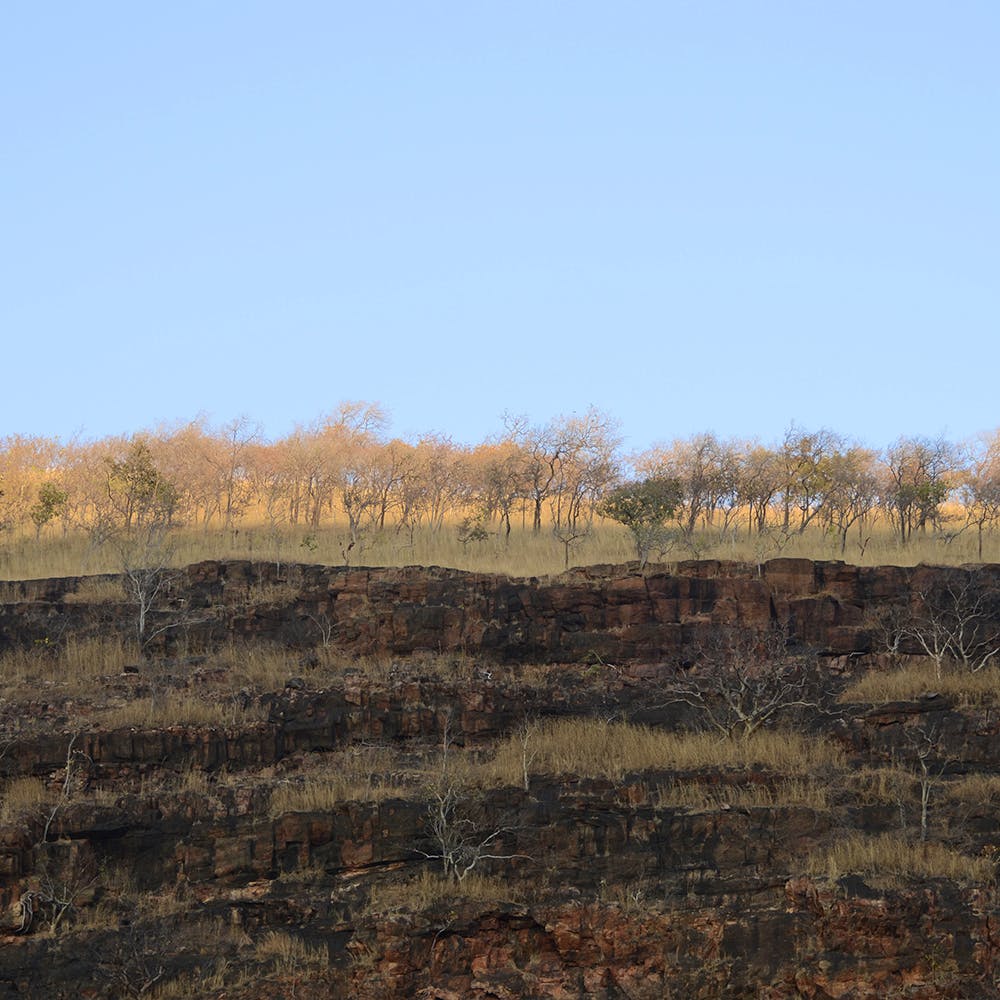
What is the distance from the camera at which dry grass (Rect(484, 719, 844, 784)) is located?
3008 cm

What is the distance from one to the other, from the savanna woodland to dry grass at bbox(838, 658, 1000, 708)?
3.8 inches

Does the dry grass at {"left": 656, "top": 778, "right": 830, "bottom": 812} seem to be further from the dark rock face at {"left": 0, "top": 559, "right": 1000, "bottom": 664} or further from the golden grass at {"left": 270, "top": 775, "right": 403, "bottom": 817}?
the dark rock face at {"left": 0, "top": 559, "right": 1000, "bottom": 664}

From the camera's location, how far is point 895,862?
26406mm

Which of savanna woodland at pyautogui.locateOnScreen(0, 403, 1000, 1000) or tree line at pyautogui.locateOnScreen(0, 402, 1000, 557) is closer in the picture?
savanna woodland at pyautogui.locateOnScreen(0, 403, 1000, 1000)

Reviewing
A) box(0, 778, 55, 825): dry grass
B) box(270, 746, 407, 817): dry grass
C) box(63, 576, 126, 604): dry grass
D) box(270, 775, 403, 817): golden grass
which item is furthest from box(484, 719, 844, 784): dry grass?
box(63, 576, 126, 604): dry grass

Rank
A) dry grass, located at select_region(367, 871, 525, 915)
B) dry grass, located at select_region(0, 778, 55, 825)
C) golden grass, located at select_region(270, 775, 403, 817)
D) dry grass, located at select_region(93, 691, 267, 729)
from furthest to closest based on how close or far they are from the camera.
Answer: dry grass, located at select_region(93, 691, 267, 729) → golden grass, located at select_region(270, 775, 403, 817) → dry grass, located at select_region(0, 778, 55, 825) → dry grass, located at select_region(367, 871, 525, 915)

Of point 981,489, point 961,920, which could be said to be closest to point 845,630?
point 961,920

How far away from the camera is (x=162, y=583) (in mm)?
38156

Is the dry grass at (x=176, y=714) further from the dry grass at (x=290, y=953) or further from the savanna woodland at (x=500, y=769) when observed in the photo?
the dry grass at (x=290, y=953)

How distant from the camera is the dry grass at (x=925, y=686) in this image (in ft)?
108

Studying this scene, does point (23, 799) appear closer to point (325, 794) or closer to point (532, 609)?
point (325, 794)

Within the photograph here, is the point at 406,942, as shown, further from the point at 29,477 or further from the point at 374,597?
the point at 29,477

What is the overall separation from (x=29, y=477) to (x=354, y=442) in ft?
50.0

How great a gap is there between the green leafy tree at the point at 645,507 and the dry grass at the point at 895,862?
613 inches
